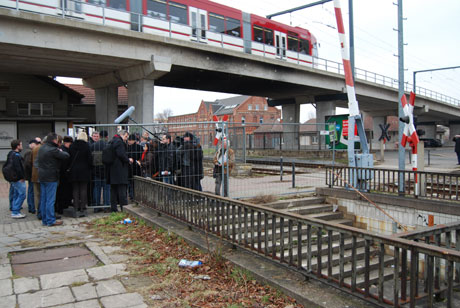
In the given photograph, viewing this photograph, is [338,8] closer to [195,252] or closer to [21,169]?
[195,252]

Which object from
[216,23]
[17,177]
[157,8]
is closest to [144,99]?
[157,8]

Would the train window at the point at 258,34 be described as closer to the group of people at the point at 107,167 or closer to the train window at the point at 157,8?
the train window at the point at 157,8

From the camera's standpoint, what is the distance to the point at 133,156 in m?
8.97

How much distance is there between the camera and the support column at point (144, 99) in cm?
1981

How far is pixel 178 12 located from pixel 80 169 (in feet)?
42.1

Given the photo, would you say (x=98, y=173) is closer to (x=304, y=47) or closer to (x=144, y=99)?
(x=144, y=99)

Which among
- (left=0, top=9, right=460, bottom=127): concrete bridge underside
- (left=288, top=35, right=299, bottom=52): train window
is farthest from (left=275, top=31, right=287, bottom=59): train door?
(left=0, top=9, right=460, bottom=127): concrete bridge underside

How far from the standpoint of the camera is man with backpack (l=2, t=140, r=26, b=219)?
324 inches

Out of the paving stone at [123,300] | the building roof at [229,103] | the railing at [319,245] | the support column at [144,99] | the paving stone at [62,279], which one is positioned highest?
the building roof at [229,103]

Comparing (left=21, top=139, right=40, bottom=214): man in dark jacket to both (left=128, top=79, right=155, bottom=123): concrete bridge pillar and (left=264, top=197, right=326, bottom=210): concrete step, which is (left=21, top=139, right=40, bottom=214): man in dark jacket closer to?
(left=264, top=197, right=326, bottom=210): concrete step

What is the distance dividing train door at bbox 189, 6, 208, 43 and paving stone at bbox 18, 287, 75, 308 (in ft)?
56.7

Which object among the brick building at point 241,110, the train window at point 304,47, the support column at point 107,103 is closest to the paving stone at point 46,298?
the support column at point 107,103

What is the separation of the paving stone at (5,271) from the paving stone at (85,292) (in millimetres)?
1122

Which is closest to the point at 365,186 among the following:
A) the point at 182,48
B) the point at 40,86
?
the point at 182,48
